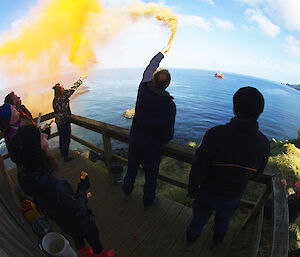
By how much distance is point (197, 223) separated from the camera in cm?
229

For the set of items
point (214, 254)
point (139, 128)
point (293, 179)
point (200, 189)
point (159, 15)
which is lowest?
point (293, 179)

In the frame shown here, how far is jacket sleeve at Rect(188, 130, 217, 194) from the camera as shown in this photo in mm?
1680

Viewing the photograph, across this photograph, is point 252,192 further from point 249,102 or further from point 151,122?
point 249,102

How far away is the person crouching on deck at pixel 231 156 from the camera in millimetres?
1525

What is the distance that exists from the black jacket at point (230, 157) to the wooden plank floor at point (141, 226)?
130 cm

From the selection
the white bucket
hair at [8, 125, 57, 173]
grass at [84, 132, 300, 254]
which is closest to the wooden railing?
grass at [84, 132, 300, 254]

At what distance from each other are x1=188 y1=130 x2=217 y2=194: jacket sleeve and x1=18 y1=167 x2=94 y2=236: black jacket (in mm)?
1374

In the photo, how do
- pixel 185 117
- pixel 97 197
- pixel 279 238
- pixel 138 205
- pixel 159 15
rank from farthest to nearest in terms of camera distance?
1. pixel 185 117
2. pixel 159 15
3. pixel 97 197
4. pixel 138 205
5. pixel 279 238

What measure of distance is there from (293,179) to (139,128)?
9255 mm

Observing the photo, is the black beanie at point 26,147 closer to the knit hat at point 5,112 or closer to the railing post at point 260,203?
the knit hat at point 5,112

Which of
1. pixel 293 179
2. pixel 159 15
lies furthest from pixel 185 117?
pixel 159 15

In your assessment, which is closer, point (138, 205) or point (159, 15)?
point (138, 205)

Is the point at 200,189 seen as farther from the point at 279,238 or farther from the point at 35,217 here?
the point at 35,217

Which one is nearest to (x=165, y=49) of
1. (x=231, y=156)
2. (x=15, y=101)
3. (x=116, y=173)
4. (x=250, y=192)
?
(x=231, y=156)
